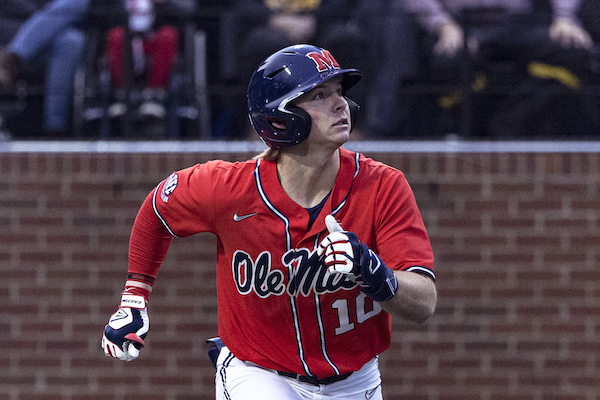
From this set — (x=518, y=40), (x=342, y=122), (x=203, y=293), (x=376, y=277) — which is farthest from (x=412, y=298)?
(x=518, y=40)

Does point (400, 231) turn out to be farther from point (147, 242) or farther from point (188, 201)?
point (147, 242)

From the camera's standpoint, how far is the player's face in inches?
115

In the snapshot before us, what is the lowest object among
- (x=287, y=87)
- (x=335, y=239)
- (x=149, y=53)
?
(x=335, y=239)

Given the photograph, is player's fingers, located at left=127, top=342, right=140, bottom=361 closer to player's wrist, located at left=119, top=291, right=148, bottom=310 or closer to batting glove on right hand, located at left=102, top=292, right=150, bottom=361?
batting glove on right hand, located at left=102, top=292, right=150, bottom=361

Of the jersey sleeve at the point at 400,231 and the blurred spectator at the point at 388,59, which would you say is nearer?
the jersey sleeve at the point at 400,231

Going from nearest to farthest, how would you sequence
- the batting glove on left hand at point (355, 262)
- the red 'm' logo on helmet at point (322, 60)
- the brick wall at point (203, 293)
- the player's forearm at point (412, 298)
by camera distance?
1. the batting glove on left hand at point (355, 262)
2. the player's forearm at point (412, 298)
3. the red 'm' logo on helmet at point (322, 60)
4. the brick wall at point (203, 293)

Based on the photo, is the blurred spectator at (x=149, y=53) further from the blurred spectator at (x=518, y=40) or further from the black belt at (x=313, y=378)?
the black belt at (x=313, y=378)

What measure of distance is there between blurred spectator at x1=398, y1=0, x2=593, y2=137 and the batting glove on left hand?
3.17 meters

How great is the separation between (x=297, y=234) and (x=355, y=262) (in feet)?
1.81

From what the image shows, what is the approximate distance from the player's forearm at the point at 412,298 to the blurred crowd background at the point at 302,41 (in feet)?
8.87

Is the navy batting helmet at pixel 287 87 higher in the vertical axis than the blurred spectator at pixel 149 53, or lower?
lower

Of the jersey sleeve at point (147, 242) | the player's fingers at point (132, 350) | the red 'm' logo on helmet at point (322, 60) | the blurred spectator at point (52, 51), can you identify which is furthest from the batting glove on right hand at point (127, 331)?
the blurred spectator at point (52, 51)

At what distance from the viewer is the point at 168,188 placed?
10.5 ft

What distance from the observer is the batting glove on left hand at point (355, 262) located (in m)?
2.45
